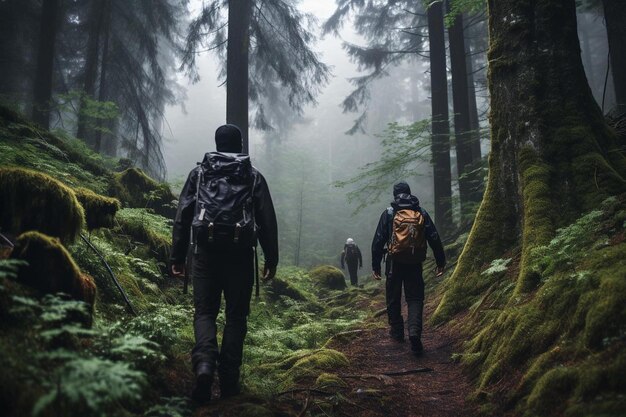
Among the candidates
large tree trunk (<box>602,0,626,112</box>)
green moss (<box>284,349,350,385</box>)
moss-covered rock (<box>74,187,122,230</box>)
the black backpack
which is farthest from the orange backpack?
large tree trunk (<box>602,0,626,112</box>)

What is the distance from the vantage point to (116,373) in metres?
1.66

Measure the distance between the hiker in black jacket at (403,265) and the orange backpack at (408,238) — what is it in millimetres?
28

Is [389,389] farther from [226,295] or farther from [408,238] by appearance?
[408,238]

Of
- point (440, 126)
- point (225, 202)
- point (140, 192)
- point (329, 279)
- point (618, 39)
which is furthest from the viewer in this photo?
point (329, 279)

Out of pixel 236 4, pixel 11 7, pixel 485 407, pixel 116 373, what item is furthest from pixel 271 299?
pixel 11 7

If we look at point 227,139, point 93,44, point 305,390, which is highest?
point 93,44

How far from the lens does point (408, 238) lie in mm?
5172

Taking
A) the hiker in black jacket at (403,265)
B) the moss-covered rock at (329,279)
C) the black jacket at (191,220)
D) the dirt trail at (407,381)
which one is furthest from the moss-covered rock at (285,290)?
the black jacket at (191,220)

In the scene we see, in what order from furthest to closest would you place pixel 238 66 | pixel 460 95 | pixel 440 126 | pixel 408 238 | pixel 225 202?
pixel 440 126 < pixel 460 95 < pixel 238 66 < pixel 408 238 < pixel 225 202

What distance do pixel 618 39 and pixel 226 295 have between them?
11.6 meters

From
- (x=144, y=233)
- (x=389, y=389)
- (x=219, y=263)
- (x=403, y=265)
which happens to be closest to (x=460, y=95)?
(x=403, y=265)

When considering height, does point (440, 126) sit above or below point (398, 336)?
above

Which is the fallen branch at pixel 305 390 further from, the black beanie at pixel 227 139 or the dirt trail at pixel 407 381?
the black beanie at pixel 227 139

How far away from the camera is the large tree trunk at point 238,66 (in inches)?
408
